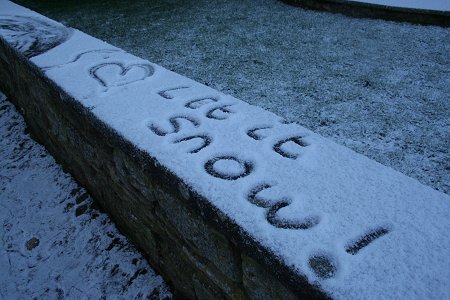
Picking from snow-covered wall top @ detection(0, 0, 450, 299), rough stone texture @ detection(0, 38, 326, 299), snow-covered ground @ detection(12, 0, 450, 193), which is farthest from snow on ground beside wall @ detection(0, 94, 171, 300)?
snow-covered ground @ detection(12, 0, 450, 193)

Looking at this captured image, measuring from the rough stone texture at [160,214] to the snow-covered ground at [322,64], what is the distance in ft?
3.55

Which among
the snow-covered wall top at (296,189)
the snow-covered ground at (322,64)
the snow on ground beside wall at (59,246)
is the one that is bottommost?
the snow on ground beside wall at (59,246)

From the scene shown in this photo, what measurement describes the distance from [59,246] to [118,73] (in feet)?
3.41

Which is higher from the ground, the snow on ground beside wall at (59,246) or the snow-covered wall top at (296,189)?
the snow-covered wall top at (296,189)

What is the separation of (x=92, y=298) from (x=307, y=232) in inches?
50.2

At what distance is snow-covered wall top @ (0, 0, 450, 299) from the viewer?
0.87 meters

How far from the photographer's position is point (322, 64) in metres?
3.00

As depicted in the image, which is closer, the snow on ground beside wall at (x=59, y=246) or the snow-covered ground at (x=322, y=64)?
the snow on ground beside wall at (x=59, y=246)

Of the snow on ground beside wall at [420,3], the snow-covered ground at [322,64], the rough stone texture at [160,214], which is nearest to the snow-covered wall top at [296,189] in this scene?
the rough stone texture at [160,214]

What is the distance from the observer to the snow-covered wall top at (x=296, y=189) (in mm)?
869

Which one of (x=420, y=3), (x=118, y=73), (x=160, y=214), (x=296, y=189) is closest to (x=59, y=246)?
Result: (x=160, y=214)

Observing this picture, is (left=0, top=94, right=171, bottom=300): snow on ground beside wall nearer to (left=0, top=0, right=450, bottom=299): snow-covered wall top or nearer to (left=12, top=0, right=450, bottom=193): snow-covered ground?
(left=0, top=0, right=450, bottom=299): snow-covered wall top

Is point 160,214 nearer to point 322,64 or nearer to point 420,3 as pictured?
point 322,64

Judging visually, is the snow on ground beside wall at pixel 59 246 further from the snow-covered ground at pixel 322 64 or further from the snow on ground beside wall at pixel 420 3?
the snow on ground beside wall at pixel 420 3
